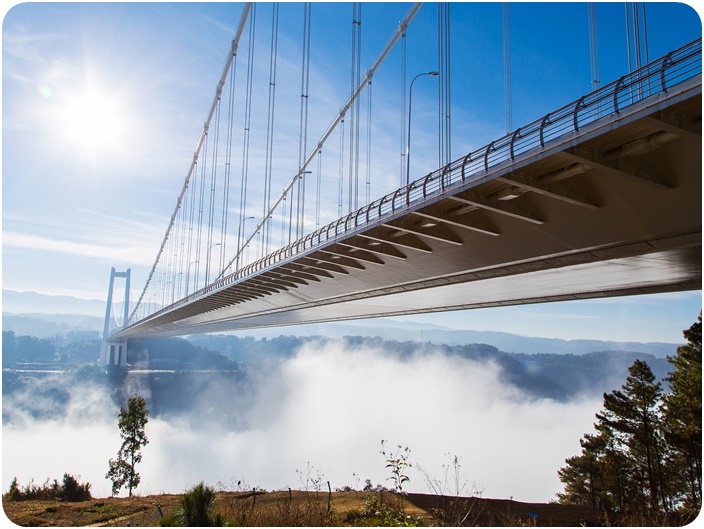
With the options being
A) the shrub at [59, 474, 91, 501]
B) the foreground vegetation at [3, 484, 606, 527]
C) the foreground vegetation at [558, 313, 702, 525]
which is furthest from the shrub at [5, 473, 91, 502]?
the foreground vegetation at [558, 313, 702, 525]

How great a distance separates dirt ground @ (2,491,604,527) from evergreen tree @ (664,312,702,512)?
29.1 ft

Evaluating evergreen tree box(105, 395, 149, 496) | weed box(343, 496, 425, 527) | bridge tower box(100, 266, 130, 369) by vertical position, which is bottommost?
evergreen tree box(105, 395, 149, 496)

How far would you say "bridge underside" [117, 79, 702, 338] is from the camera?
880cm

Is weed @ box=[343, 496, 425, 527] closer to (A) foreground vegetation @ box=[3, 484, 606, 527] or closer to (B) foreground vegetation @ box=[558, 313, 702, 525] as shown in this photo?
(A) foreground vegetation @ box=[3, 484, 606, 527]

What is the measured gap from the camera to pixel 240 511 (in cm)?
949

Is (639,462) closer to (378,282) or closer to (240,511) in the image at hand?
(378,282)

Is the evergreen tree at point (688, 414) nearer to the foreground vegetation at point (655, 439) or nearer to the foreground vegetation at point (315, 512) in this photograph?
the foreground vegetation at point (655, 439)

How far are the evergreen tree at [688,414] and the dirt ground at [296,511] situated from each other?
29.1 ft

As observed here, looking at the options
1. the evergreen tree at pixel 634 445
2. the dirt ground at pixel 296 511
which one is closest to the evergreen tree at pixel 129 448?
the dirt ground at pixel 296 511

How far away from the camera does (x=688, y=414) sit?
852 inches

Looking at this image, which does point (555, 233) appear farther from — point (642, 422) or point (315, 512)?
point (642, 422)

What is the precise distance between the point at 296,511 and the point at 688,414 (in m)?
18.3

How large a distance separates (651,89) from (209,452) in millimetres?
69772

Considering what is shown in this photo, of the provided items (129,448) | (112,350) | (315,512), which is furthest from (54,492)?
(112,350)
